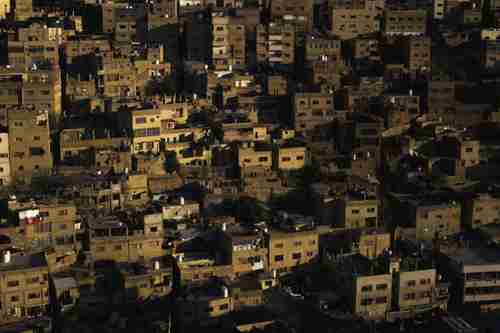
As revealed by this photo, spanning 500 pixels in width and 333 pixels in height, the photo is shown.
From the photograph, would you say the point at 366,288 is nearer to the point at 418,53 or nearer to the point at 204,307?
the point at 204,307

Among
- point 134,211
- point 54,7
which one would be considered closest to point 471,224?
point 134,211

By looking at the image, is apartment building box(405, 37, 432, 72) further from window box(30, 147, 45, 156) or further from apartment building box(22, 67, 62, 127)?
window box(30, 147, 45, 156)

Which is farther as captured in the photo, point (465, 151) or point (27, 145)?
point (465, 151)

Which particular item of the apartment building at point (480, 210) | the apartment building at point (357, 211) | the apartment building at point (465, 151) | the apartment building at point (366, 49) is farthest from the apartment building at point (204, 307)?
the apartment building at point (366, 49)

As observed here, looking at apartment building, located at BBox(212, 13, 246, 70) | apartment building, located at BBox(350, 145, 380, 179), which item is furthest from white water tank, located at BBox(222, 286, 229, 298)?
apartment building, located at BBox(212, 13, 246, 70)

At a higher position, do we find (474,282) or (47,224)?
(47,224)

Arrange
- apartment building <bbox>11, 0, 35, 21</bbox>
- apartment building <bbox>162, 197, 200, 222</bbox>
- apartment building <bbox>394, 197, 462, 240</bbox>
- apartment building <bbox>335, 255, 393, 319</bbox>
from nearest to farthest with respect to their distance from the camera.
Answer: apartment building <bbox>335, 255, 393, 319</bbox> < apartment building <bbox>394, 197, 462, 240</bbox> < apartment building <bbox>162, 197, 200, 222</bbox> < apartment building <bbox>11, 0, 35, 21</bbox>

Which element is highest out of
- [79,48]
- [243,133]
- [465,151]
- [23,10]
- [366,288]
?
[23,10]

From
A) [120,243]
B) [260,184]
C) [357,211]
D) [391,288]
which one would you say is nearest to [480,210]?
[357,211]
